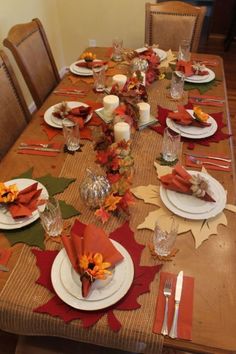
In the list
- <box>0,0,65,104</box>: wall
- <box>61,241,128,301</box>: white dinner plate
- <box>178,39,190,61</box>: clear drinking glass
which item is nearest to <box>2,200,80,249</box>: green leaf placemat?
<box>61,241,128,301</box>: white dinner plate

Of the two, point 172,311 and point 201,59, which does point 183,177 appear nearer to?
point 172,311

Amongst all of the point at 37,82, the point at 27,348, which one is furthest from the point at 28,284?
the point at 37,82

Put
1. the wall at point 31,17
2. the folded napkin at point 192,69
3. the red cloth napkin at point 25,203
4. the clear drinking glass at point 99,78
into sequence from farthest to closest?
1. the wall at point 31,17
2. the folded napkin at point 192,69
3. the clear drinking glass at point 99,78
4. the red cloth napkin at point 25,203

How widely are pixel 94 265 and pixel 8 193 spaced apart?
38 centimetres

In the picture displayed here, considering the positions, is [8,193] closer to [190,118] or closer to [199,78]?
[190,118]

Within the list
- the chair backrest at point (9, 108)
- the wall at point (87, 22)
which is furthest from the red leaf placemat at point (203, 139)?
the wall at point (87, 22)

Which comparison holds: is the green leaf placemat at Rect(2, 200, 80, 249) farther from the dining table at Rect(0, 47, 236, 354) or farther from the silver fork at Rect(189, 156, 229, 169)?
the silver fork at Rect(189, 156, 229, 169)

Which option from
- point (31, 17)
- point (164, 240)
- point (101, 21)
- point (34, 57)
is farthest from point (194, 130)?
point (101, 21)

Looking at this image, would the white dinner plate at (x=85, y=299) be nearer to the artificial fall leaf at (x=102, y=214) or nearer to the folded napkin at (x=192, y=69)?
the artificial fall leaf at (x=102, y=214)

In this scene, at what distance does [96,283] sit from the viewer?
747mm

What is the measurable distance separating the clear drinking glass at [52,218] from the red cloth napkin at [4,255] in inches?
4.6

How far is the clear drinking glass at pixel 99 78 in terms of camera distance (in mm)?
1490

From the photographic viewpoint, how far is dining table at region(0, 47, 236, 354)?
0.69 m

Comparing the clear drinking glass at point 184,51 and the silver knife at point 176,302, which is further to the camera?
the clear drinking glass at point 184,51
